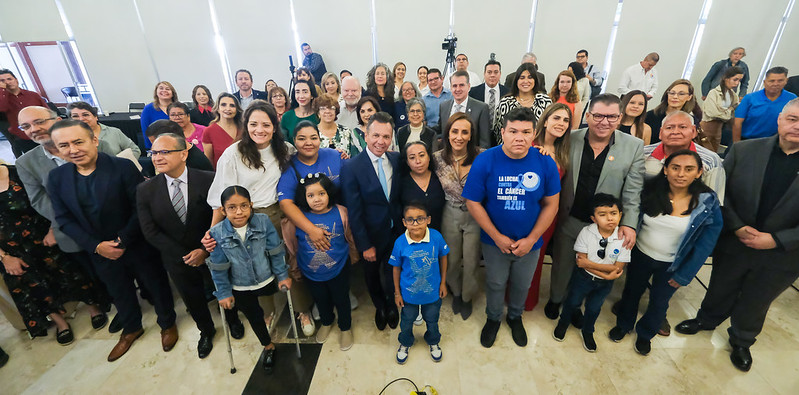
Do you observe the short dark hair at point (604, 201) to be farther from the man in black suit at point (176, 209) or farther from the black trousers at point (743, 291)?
the man in black suit at point (176, 209)

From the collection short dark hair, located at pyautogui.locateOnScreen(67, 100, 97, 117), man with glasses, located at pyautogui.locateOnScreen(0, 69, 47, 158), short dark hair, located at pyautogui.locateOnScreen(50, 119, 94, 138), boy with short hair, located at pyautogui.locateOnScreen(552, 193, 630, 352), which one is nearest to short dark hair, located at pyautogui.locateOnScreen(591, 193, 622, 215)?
boy with short hair, located at pyautogui.locateOnScreen(552, 193, 630, 352)

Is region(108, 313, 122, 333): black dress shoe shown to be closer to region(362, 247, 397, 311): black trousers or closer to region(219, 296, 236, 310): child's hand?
region(219, 296, 236, 310): child's hand

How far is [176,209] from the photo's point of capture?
186 centimetres

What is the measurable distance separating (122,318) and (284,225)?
1.44 m

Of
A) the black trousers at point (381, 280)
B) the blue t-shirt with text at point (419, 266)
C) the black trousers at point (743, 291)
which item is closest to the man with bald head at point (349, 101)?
the black trousers at point (381, 280)

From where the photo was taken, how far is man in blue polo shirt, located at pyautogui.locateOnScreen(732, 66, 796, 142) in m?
3.02

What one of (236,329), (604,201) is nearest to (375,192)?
(604,201)

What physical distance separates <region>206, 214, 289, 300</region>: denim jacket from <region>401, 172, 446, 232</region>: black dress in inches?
34.9

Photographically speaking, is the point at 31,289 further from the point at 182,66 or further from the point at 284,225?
the point at 182,66

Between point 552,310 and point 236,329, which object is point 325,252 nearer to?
point 236,329

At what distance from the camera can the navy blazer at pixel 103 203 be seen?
5.94 feet

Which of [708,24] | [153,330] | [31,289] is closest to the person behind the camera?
[31,289]

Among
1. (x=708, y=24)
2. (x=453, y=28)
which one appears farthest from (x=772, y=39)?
(x=453, y=28)

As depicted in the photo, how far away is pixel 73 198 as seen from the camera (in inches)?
71.4
